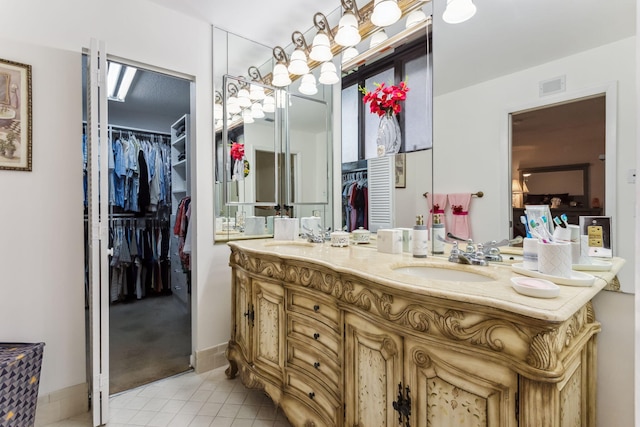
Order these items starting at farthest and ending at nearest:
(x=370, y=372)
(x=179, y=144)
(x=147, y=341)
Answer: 1. (x=179, y=144)
2. (x=147, y=341)
3. (x=370, y=372)

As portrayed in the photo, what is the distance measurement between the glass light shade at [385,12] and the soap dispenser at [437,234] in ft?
3.80

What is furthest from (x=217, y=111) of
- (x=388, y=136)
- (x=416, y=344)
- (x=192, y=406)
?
(x=416, y=344)

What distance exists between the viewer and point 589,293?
0.85 meters

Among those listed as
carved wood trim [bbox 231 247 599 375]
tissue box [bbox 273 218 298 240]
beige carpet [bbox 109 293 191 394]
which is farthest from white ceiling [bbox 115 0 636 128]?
beige carpet [bbox 109 293 191 394]

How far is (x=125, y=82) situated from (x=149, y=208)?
1.57 m

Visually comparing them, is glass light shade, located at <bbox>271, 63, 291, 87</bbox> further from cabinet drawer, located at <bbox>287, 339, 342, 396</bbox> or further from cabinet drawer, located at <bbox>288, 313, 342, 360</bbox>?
cabinet drawer, located at <bbox>287, 339, 342, 396</bbox>

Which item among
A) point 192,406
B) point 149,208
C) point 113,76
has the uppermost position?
point 113,76

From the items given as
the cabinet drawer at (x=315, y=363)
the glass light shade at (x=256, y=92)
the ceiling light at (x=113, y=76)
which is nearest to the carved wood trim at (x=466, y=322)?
the cabinet drawer at (x=315, y=363)

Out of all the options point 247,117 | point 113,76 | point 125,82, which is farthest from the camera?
point 125,82

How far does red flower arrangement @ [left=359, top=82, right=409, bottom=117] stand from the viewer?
1.75m

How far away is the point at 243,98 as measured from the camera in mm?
2418

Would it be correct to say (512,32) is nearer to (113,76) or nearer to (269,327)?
(269,327)

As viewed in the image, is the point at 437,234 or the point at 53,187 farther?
the point at 53,187

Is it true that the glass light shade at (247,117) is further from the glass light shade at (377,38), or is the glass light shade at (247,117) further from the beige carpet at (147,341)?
the beige carpet at (147,341)
